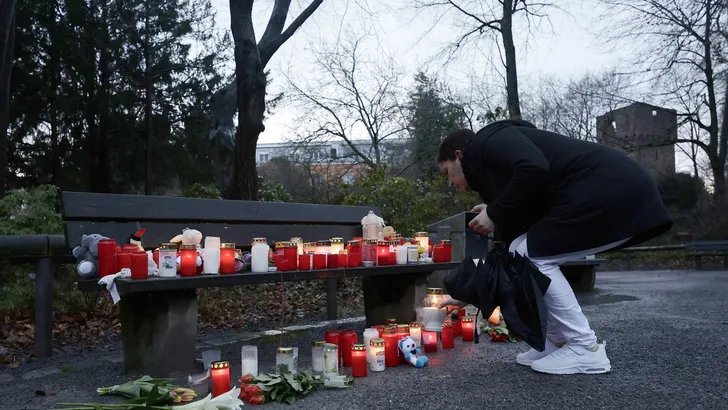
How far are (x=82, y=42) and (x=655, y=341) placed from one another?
16674mm

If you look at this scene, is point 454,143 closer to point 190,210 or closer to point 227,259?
point 227,259

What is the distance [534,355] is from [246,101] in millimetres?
6145

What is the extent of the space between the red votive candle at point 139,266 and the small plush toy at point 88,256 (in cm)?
30

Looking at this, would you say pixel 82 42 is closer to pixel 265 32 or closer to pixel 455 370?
pixel 265 32

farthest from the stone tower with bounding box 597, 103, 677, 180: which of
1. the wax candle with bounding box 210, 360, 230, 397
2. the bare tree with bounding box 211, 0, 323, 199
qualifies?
the wax candle with bounding box 210, 360, 230, 397

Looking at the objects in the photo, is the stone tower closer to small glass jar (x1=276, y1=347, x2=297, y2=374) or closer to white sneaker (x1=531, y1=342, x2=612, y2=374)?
white sneaker (x1=531, y1=342, x2=612, y2=374)

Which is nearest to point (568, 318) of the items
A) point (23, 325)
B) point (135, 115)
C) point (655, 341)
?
point (655, 341)

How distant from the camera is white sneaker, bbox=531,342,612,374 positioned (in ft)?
10.6

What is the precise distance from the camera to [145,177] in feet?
57.8

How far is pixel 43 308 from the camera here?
4.29 m

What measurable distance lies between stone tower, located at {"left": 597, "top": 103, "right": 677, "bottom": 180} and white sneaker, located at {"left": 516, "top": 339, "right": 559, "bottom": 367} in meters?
21.5

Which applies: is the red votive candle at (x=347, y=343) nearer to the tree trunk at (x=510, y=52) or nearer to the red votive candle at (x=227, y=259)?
the red votive candle at (x=227, y=259)

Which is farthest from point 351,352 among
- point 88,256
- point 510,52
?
point 510,52

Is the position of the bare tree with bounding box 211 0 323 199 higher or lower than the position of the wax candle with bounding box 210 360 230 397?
higher
